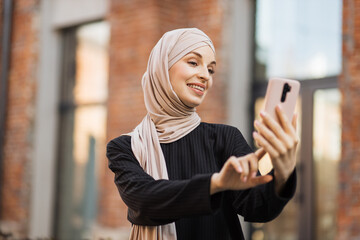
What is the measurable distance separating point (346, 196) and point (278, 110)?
3.59 m

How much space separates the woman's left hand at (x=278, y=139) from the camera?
5.23ft

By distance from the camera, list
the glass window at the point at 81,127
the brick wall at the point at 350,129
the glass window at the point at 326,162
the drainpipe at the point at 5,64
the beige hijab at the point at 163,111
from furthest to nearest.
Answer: the drainpipe at the point at 5,64
the glass window at the point at 81,127
the glass window at the point at 326,162
the brick wall at the point at 350,129
the beige hijab at the point at 163,111

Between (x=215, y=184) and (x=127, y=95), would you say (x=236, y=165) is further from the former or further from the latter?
(x=127, y=95)

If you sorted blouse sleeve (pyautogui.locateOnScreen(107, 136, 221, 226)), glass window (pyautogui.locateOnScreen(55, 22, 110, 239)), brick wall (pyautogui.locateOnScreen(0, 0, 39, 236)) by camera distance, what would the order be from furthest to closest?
brick wall (pyautogui.locateOnScreen(0, 0, 39, 236)) → glass window (pyautogui.locateOnScreen(55, 22, 110, 239)) → blouse sleeve (pyautogui.locateOnScreen(107, 136, 221, 226))

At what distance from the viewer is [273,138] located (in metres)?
1.59

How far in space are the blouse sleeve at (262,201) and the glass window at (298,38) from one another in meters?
4.17

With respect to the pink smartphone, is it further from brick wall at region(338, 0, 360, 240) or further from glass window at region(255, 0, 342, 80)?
glass window at region(255, 0, 342, 80)

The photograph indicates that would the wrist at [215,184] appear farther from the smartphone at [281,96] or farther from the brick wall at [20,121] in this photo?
the brick wall at [20,121]

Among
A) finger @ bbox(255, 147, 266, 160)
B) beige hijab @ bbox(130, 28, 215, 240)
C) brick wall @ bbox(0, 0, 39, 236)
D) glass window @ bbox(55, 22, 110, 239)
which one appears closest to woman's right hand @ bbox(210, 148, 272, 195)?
finger @ bbox(255, 147, 266, 160)

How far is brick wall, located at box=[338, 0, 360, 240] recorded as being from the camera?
16.2 feet

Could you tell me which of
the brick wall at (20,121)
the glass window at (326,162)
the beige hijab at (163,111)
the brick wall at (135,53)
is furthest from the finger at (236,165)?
the brick wall at (20,121)

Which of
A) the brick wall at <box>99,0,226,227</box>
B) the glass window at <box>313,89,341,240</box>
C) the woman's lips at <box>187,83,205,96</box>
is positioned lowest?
the glass window at <box>313,89,341,240</box>

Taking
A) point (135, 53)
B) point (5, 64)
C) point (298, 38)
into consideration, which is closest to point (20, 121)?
point (5, 64)

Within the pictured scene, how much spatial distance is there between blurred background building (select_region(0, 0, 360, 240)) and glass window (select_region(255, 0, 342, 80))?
0.4 inches
